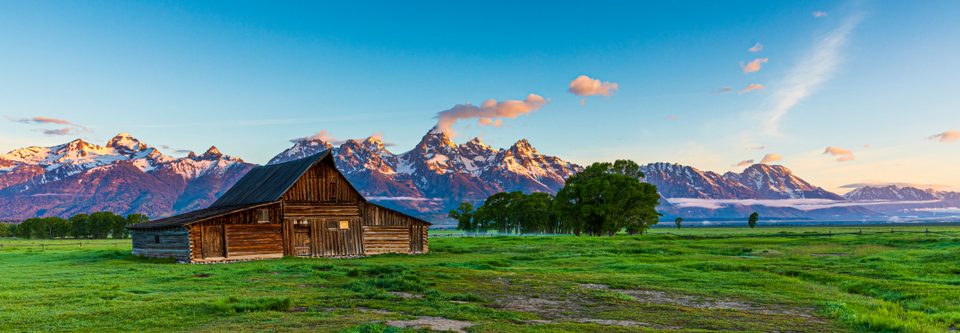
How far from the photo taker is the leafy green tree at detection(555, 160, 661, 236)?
94812 mm

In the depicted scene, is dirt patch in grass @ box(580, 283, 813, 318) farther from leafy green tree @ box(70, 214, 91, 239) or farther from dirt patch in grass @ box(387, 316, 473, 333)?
leafy green tree @ box(70, 214, 91, 239)

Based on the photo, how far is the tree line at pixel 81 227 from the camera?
131625 mm

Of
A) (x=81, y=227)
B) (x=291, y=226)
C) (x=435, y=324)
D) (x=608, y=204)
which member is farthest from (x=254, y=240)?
(x=81, y=227)

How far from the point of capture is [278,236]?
47.4 metres

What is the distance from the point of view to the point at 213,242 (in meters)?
43.9

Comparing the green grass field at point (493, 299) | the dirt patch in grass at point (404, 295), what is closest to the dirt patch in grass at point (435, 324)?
the green grass field at point (493, 299)

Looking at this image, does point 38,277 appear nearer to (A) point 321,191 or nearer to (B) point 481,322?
(A) point 321,191

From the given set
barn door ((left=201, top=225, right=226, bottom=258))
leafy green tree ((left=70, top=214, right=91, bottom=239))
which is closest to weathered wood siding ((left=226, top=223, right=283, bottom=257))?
barn door ((left=201, top=225, right=226, bottom=258))

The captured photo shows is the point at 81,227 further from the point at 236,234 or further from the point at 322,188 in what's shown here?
the point at 236,234

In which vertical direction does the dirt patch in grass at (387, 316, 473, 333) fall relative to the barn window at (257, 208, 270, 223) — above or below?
below

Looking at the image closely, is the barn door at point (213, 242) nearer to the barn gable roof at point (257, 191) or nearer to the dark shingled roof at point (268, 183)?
the barn gable roof at point (257, 191)

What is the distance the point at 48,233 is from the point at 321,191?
5096 inches

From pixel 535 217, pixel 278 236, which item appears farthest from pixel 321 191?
pixel 535 217

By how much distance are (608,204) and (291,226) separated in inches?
2310
